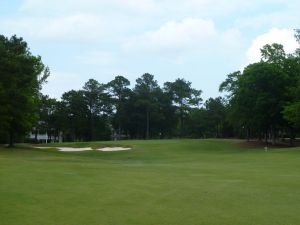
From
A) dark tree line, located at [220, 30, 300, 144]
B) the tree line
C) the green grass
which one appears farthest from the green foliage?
dark tree line, located at [220, 30, 300, 144]

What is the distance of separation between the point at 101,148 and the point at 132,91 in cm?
8373

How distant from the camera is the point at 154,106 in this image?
479 ft

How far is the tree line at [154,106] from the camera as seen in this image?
52750mm

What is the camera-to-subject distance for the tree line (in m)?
52.8

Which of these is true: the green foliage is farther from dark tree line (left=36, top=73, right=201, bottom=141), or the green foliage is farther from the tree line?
dark tree line (left=36, top=73, right=201, bottom=141)

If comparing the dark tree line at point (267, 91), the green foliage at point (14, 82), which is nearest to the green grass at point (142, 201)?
the green foliage at point (14, 82)

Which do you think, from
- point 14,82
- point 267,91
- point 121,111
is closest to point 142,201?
point 14,82

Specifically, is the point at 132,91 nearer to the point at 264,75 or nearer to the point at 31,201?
the point at 264,75

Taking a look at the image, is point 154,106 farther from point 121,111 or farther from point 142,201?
point 142,201

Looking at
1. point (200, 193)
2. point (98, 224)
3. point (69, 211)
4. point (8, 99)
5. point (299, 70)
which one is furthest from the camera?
point (299, 70)

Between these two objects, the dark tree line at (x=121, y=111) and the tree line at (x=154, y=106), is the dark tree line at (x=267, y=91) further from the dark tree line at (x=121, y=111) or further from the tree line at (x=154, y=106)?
the dark tree line at (x=121, y=111)

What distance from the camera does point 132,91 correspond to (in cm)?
15100

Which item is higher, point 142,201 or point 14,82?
point 14,82

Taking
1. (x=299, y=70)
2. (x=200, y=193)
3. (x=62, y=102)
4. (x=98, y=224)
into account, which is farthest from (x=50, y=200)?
(x=62, y=102)
